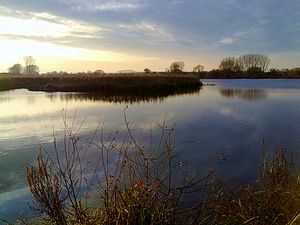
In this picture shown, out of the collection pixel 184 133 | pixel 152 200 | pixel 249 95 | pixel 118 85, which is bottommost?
pixel 184 133

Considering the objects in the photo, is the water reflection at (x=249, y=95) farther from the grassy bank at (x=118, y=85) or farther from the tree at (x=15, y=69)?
the tree at (x=15, y=69)

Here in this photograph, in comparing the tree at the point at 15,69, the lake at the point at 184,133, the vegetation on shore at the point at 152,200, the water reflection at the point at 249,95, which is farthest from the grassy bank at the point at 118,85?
the tree at the point at 15,69

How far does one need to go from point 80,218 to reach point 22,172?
3.73 meters

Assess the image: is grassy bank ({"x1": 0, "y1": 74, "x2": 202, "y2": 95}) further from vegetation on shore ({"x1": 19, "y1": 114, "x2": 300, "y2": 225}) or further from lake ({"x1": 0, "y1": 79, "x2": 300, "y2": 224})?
vegetation on shore ({"x1": 19, "y1": 114, "x2": 300, "y2": 225})

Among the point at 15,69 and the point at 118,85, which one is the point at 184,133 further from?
the point at 15,69

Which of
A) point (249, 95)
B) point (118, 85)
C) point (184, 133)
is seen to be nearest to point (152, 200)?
point (184, 133)

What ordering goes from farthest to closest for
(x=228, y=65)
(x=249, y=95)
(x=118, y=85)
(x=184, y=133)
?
(x=228, y=65) → (x=118, y=85) → (x=249, y=95) → (x=184, y=133)

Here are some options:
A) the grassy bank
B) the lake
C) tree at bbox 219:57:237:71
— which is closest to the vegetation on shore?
the lake

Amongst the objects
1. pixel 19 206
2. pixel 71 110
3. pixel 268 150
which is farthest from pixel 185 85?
pixel 19 206

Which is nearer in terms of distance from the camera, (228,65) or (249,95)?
(249,95)

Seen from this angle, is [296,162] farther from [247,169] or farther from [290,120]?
[290,120]

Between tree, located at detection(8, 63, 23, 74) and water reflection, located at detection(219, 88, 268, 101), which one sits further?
tree, located at detection(8, 63, 23, 74)

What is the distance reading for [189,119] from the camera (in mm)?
12516

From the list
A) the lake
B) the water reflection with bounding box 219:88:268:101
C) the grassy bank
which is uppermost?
the grassy bank
